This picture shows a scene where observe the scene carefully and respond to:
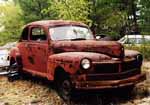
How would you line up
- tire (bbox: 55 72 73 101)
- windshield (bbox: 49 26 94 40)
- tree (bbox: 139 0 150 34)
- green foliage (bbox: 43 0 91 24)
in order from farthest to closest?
1. green foliage (bbox: 43 0 91 24)
2. tree (bbox: 139 0 150 34)
3. windshield (bbox: 49 26 94 40)
4. tire (bbox: 55 72 73 101)

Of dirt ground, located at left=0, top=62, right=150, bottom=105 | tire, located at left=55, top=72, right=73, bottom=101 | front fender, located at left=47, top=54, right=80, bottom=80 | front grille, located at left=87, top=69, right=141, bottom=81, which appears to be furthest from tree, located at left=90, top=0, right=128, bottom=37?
front grille, located at left=87, top=69, right=141, bottom=81

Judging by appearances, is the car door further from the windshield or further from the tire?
the tire

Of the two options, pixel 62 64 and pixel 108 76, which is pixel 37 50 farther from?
pixel 108 76

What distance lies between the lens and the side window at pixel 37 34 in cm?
1112

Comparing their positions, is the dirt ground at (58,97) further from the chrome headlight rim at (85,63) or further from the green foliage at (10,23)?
the green foliage at (10,23)

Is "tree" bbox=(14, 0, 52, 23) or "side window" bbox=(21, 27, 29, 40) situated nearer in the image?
"side window" bbox=(21, 27, 29, 40)

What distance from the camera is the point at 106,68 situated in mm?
8953

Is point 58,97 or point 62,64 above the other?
point 62,64

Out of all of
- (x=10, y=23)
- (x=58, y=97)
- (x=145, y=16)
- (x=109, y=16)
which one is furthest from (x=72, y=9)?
(x=10, y=23)

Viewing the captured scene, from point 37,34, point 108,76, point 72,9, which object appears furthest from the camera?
point 72,9

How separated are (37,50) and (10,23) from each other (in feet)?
139

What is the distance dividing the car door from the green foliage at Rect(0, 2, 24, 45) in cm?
3788

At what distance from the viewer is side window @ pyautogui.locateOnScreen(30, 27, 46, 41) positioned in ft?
36.5

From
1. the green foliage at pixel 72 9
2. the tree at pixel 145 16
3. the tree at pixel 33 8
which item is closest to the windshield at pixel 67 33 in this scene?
the tree at pixel 145 16
